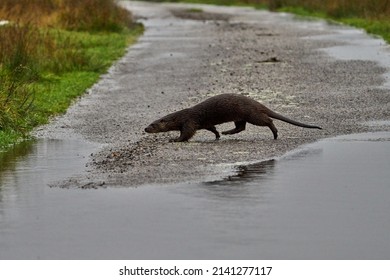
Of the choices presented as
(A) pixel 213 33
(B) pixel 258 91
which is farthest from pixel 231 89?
(A) pixel 213 33

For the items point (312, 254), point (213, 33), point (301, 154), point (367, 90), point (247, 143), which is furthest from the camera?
point (213, 33)

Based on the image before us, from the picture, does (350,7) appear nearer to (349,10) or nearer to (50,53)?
(349,10)

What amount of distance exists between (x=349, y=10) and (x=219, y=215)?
37771 millimetres

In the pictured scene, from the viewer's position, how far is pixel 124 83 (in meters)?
24.6

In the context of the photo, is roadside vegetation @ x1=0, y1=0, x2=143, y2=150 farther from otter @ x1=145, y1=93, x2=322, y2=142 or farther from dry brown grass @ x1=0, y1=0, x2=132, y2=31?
otter @ x1=145, y1=93, x2=322, y2=142

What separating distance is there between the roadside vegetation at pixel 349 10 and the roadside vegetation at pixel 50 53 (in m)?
8.12

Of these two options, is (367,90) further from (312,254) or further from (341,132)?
(312,254)

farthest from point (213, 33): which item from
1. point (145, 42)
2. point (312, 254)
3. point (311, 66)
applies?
point (312, 254)

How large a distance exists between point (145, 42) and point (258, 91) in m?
17.8

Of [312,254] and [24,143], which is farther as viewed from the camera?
[24,143]

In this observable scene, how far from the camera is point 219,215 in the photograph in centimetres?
1051

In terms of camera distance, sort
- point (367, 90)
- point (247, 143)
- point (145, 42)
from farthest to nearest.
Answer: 1. point (145, 42)
2. point (367, 90)
3. point (247, 143)

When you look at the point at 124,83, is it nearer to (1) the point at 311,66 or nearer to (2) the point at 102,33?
(1) the point at 311,66
